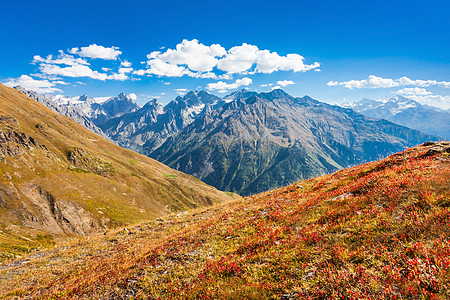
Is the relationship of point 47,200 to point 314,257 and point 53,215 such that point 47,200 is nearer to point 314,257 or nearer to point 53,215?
point 53,215

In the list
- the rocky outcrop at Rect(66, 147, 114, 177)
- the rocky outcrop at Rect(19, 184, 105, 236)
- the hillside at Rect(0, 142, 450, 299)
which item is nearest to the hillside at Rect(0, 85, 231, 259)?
the rocky outcrop at Rect(19, 184, 105, 236)

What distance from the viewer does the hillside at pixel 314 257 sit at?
6.23 meters

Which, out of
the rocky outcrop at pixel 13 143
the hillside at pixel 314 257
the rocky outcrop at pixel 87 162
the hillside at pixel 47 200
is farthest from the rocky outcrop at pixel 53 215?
the hillside at pixel 314 257

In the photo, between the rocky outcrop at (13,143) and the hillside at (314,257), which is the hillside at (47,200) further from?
the hillside at (314,257)

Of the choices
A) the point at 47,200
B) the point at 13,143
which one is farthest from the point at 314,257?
the point at 13,143

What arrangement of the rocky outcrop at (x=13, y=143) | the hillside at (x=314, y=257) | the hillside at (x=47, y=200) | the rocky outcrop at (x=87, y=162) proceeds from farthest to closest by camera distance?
the rocky outcrop at (x=87, y=162), the rocky outcrop at (x=13, y=143), the hillside at (x=47, y=200), the hillside at (x=314, y=257)

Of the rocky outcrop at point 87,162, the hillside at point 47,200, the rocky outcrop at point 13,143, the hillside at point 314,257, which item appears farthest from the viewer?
the rocky outcrop at point 87,162

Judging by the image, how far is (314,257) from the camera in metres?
8.40

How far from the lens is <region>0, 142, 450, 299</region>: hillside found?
6.23m

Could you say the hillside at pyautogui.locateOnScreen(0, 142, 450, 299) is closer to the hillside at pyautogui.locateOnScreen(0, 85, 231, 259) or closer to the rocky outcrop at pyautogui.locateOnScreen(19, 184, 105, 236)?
the hillside at pyautogui.locateOnScreen(0, 85, 231, 259)

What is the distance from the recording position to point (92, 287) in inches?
456

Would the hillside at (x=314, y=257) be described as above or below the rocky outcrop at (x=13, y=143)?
below

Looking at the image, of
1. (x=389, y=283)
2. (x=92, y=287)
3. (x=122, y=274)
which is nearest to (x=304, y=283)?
(x=389, y=283)

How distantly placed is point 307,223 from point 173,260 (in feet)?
29.2
